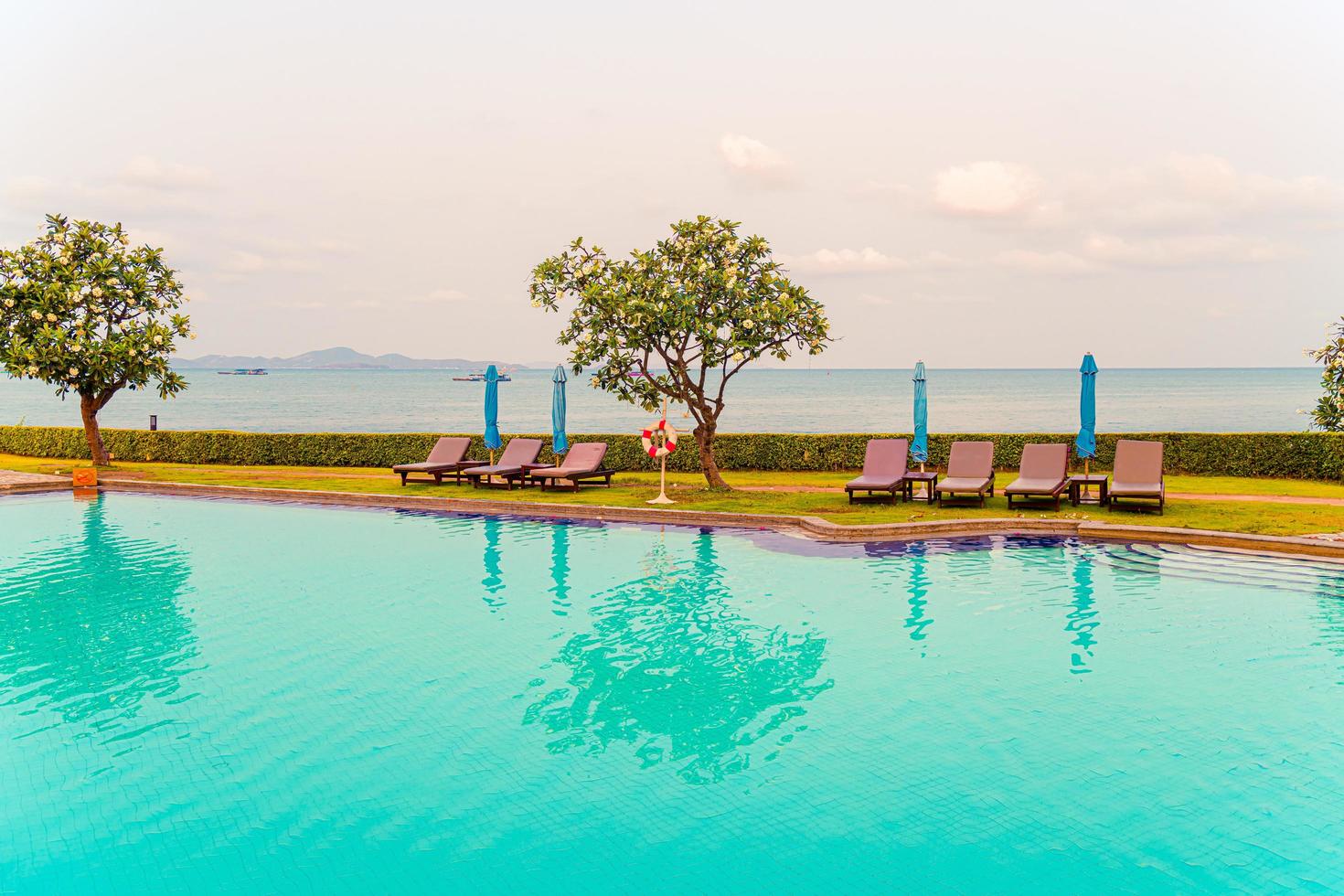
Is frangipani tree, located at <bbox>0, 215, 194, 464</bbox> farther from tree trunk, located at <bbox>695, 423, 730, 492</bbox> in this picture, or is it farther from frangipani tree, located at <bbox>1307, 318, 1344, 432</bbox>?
frangipani tree, located at <bbox>1307, 318, 1344, 432</bbox>

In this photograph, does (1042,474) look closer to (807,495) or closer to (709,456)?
(807,495)

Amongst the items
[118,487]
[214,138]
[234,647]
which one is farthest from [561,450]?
[214,138]

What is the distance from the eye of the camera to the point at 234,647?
8922mm

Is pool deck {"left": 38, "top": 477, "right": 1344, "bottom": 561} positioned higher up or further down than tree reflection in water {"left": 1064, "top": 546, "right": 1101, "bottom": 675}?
higher up

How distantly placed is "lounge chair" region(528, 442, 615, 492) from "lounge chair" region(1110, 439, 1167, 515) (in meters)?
9.74

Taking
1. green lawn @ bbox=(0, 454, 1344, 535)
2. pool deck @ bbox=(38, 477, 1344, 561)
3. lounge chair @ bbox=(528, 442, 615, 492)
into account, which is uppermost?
lounge chair @ bbox=(528, 442, 615, 492)

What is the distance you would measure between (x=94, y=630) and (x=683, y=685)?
6.28 metres

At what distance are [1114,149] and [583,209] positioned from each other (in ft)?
72.6

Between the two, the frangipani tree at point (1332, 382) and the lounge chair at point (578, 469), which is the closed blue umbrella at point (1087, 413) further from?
the lounge chair at point (578, 469)

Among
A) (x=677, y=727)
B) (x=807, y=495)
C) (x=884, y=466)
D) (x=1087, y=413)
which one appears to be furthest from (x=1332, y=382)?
(x=677, y=727)

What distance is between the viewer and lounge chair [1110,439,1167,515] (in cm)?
1524

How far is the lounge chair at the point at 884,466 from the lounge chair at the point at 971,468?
0.77 meters

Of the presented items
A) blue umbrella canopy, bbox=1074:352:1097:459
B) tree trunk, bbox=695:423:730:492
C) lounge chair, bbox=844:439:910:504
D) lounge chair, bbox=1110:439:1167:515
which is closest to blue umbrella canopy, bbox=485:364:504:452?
tree trunk, bbox=695:423:730:492

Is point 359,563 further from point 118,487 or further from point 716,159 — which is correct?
point 716,159
